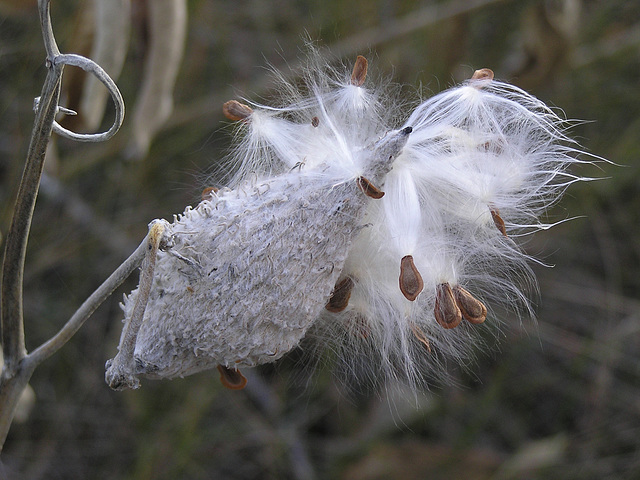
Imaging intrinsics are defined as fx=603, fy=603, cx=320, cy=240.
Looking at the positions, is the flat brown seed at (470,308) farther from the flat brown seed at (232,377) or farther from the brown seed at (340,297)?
the flat brown seed at (232,377)

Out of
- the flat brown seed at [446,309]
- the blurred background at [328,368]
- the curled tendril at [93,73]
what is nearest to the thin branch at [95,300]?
the curled tendril at [93,73]

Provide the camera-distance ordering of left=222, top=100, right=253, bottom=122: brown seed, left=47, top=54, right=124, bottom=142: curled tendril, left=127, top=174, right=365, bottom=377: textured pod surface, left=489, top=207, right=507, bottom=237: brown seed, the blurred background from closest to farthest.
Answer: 1. left=47, top=54, right=124, bottom=142: curled tendril
2. left=127, top=174, right=365, bottom=377: textured pod surface
3. left=489, top=207, right=507, bottom=237: brown seed
4. left=222, top=100, right=253, bottom=122: brown seed
5. the blurred background

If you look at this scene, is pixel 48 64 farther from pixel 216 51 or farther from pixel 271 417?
pixel 216 51

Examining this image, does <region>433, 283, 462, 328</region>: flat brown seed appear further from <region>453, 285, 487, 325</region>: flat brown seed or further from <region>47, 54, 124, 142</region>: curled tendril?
<region>47, 54, 124, 142</region>: curled tendril

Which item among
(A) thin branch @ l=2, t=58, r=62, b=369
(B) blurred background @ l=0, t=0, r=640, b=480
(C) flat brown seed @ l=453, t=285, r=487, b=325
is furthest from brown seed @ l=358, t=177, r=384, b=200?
(B) blurred background @ l=0, t=0, r=640, b=480

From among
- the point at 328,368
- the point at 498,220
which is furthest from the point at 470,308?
the point at 328,368

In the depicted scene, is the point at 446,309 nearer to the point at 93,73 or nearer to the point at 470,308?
the point at 470,308

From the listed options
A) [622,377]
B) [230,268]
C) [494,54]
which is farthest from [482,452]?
[230,268]
